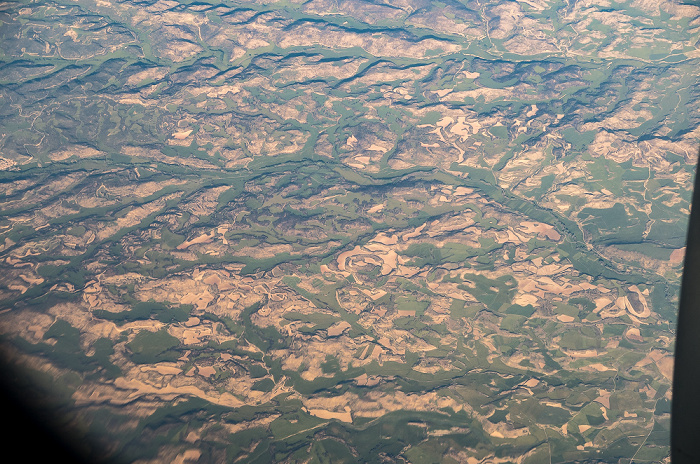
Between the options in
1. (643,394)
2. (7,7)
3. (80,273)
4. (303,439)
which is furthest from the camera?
(7,7)

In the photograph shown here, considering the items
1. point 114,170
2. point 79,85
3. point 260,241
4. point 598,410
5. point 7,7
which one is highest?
point 7,7

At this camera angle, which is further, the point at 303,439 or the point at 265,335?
the point at 265,335

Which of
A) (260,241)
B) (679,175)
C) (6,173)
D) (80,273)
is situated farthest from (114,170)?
(679,175)

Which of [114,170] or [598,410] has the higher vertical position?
[114,170]

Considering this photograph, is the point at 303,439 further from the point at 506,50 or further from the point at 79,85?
the point at 506,50

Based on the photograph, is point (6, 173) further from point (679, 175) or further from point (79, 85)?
point (679, 175)

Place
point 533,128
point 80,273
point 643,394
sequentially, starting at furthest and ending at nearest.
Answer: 1. point 533,128
2. point 80,273
3. point 643,394
